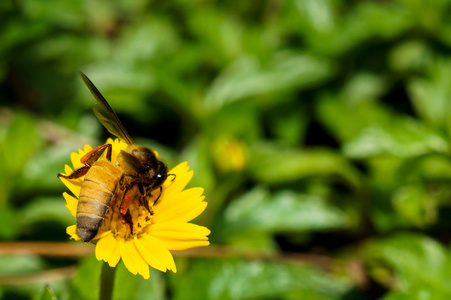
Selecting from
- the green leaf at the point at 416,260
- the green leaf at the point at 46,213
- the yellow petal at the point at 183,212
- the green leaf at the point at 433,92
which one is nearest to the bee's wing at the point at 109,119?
the yellow petal at the point at 183,212

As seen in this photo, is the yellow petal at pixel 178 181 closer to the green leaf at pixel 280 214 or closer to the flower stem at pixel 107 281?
the flower stem at pixel 107 281

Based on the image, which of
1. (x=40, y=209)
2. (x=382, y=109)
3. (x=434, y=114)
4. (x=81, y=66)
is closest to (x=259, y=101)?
(x=382, y=109)

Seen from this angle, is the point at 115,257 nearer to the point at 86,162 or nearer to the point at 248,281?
the point at 86,162

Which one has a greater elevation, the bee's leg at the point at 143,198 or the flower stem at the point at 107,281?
the bee's leg at the point at 143,198

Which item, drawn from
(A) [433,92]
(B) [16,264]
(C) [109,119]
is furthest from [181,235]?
(A) [433,92]

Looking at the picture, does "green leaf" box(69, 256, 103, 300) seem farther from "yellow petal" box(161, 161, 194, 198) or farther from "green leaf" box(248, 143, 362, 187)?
"green leaf" box(248, 143, 362, 187)

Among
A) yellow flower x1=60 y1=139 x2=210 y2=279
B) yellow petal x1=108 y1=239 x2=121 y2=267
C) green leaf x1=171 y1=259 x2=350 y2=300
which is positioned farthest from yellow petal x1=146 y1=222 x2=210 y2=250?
green leaf x1=171 y1=259 x2=350 y2=300
